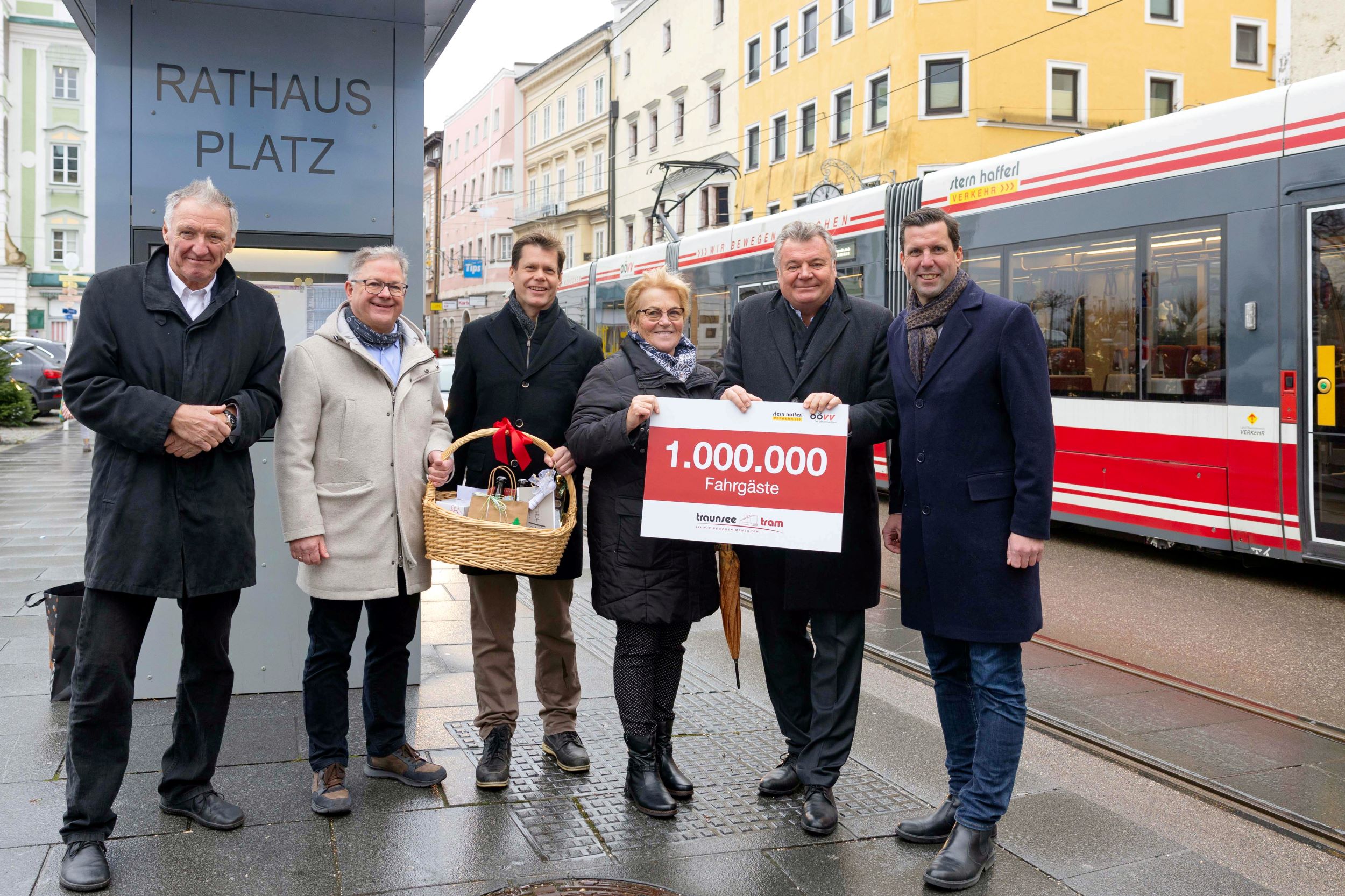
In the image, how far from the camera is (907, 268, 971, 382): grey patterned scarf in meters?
3.84

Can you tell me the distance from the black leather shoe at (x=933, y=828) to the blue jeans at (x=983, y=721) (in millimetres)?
65

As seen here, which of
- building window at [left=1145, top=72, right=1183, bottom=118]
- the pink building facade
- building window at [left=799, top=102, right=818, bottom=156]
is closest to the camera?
building window at [left=1145, top=72, right=1183, bottom=118]

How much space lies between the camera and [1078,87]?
1275 inches

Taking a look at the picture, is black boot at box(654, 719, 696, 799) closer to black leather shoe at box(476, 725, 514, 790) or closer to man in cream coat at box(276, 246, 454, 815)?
black leather shoe at box(476, 725, 514, 790)

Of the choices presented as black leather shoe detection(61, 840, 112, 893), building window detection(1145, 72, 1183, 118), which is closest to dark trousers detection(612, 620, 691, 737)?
black leather shoe detection(61, 840, 112, 893)

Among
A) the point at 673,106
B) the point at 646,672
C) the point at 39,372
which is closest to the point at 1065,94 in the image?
the point at 673,106

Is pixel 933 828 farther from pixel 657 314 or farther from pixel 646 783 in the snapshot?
pixel 657 314

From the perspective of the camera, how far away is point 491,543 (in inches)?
161

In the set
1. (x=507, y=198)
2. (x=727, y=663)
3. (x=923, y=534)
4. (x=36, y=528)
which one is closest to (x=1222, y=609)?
(x=727, y=663)

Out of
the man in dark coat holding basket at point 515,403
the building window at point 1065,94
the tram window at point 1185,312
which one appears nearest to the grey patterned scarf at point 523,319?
the man in dark coat holding basket at point 515,403

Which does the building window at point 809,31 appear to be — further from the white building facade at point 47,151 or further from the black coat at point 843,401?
the white building facade at point 47,151

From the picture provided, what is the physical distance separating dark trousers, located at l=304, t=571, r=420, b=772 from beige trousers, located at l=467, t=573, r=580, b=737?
0.28 metres

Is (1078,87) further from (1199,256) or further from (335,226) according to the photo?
(335,226)

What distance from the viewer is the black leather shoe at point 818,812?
3861 mm
